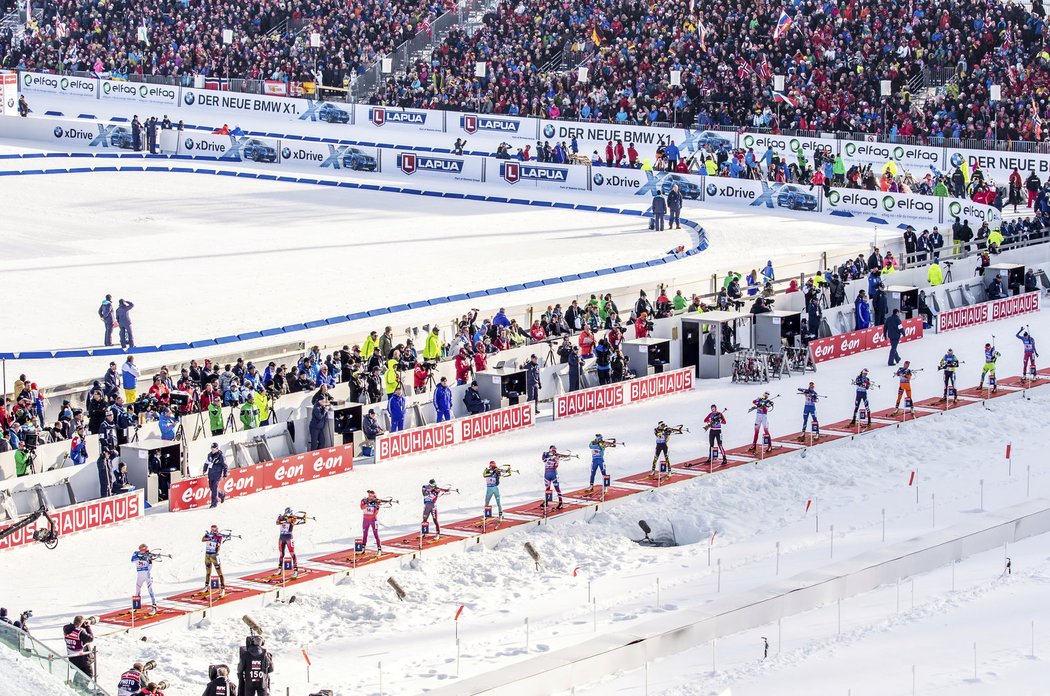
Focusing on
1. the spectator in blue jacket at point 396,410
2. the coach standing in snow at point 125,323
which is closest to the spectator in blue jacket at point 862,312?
the spectator in blue jacket at point 396,410

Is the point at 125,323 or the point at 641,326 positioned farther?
the point at 641,326

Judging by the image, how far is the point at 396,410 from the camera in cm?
2708

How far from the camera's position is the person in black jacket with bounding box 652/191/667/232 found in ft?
147

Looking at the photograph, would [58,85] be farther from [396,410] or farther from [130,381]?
[396,410]

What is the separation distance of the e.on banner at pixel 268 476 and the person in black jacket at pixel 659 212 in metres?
20.3

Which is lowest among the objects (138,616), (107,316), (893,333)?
(138,616)

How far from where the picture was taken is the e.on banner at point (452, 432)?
2650 cm

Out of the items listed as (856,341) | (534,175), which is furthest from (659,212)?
(856,341)

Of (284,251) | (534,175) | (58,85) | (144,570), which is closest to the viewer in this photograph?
(144,570)

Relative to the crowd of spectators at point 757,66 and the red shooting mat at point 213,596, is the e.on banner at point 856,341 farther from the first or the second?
the red shooting mat at point 213,596

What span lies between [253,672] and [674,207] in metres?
29.8

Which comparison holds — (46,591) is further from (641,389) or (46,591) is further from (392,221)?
(392,221)

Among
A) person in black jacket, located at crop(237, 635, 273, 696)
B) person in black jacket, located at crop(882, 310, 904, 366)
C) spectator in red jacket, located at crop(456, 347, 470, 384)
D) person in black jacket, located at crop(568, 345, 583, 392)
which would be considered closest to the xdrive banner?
person in black jacket, located at crop(882, 310, 904, 366)

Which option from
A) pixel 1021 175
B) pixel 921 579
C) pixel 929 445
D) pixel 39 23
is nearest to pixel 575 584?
pixel 921 579
